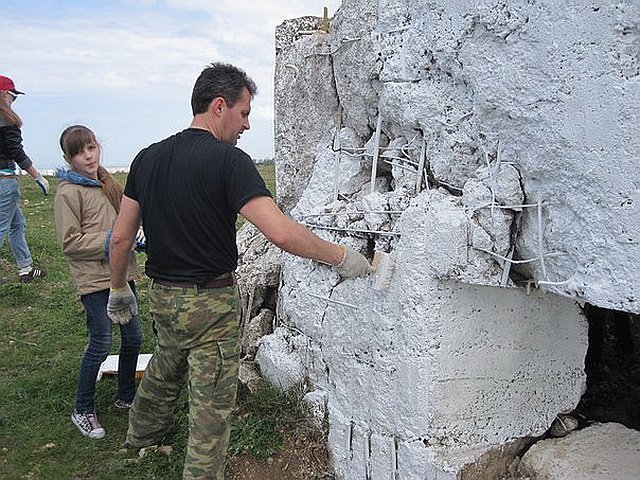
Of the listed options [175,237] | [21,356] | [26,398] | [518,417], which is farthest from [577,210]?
[21,356]

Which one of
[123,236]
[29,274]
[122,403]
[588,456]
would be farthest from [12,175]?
[588,456]

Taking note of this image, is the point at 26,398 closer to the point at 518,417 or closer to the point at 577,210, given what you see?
the point at 518,417

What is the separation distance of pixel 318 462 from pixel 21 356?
2689 mm

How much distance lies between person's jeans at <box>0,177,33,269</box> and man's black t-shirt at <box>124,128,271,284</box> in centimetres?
350

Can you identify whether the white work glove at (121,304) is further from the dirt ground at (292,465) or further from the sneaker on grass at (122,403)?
the dirt ground at (292,465)

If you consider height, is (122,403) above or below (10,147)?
below

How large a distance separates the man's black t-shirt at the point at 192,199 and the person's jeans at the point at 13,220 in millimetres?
3501

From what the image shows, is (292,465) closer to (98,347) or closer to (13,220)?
(98,347)

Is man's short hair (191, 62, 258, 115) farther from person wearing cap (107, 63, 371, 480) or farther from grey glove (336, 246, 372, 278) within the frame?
grey glove (336, 246, 372, 278)

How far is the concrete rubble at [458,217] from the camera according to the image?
7.21ft

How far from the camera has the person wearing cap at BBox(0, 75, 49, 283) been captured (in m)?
5.64

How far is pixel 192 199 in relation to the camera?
9.36 ft

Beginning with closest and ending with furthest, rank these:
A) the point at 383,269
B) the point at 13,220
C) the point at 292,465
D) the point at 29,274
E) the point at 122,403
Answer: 1. the point at 383,269
2. the point at 292,465
3. the point at 122,403
4. the point at 13,220
5. the point at 29,274

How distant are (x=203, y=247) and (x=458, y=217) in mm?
1069
